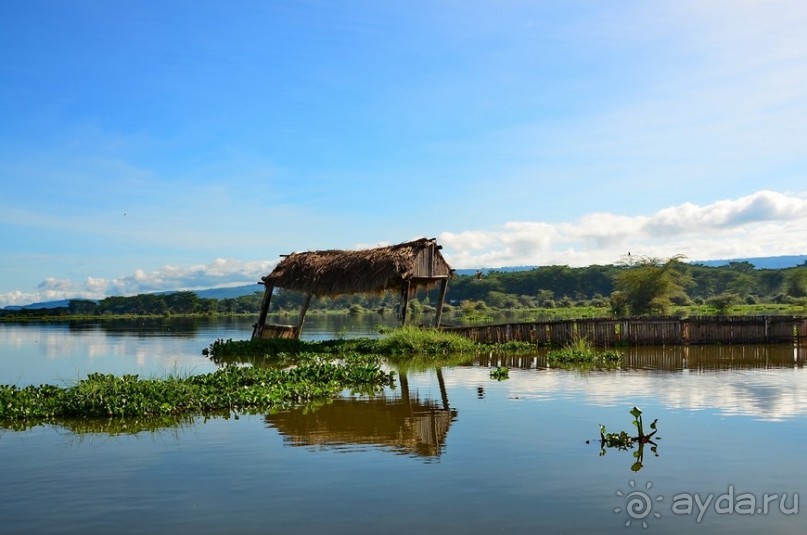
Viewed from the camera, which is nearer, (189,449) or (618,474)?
(618,474)

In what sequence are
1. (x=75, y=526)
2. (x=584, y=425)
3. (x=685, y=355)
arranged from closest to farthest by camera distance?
(x=75, y=526) → (x=584, y=425) → (x=685, y=355)

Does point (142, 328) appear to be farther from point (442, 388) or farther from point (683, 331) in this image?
point (442, 388)

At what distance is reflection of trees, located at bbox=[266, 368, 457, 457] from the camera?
34.8ft

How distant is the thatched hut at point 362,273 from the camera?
83.6ft

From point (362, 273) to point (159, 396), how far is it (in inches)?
513

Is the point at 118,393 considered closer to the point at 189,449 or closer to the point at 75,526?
the point at 189,449

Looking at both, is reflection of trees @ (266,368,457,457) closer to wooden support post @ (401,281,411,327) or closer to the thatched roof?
the thatched roof

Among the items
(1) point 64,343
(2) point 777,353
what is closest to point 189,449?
(2) point 777,353

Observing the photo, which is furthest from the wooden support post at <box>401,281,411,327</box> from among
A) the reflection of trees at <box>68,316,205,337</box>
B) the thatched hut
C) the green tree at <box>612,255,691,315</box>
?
the green tree at <box>612,255,691,315</box>

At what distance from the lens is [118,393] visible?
43.9 ft

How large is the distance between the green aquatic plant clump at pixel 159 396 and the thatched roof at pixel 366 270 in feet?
30.6

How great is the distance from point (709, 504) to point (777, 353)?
57.6 feet

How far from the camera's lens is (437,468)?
9.05 m

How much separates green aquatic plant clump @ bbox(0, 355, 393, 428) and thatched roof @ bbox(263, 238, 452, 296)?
9.31 meters
